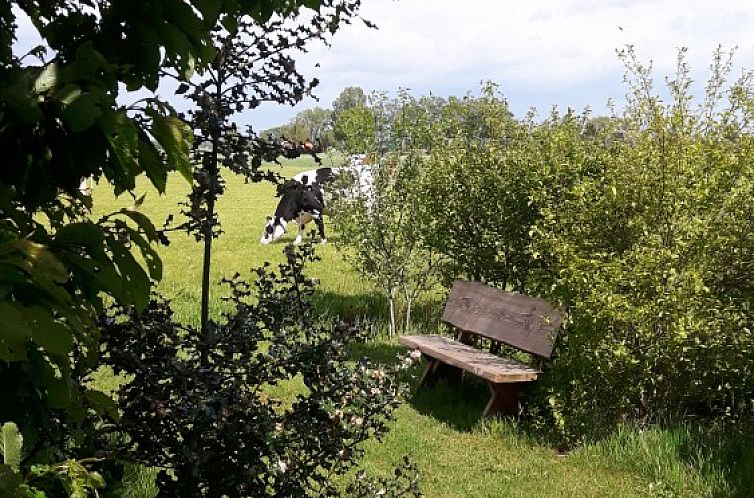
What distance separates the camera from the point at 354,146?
9.67 m

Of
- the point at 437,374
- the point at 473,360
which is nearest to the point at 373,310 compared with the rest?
the point at 437,374

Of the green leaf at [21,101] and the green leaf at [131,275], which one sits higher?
the green leaf at [21,101]

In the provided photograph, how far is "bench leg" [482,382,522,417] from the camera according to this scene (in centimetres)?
663

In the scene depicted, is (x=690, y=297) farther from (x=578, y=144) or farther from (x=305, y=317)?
(x=305, y=317)

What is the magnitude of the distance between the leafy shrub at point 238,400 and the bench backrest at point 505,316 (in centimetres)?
372

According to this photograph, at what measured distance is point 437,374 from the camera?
307 inches

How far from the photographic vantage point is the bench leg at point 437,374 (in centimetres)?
761

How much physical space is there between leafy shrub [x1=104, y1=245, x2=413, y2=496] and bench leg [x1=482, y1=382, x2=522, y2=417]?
3649 millimetres

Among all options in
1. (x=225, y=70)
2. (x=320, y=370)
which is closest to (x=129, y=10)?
(x=225, y=70)

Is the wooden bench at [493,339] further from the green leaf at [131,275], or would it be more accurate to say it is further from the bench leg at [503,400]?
the green leaf at [131,275]

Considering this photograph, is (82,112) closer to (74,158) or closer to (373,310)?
(74,158)

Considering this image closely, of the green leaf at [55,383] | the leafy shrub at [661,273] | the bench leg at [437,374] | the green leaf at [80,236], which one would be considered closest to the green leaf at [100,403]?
the green leaf at [55,383]

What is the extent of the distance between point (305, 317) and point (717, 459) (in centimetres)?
349

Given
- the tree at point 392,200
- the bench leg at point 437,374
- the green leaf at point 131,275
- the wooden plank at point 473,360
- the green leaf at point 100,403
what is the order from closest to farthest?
the green leaf at point 131,275 → the green leaf at point 100,403 → the wooden plank at point 473,360 → the bench leg at point 437,374 → the tree at point 392,200
